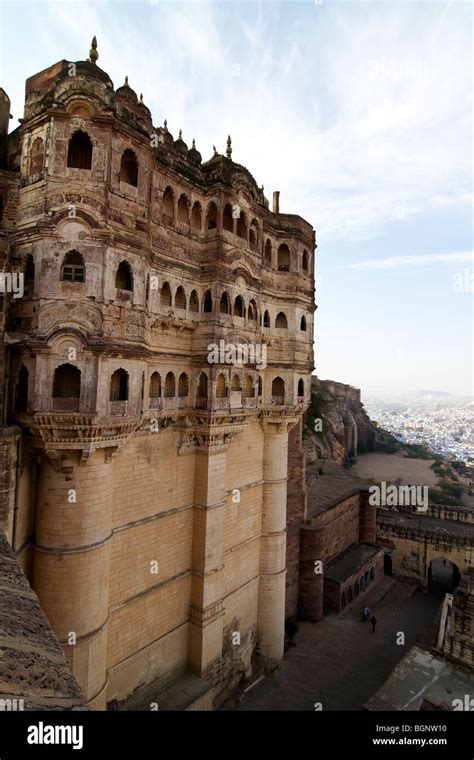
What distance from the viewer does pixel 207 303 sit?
16875 millimetres

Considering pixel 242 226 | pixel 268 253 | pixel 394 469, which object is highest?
pixel 242 226

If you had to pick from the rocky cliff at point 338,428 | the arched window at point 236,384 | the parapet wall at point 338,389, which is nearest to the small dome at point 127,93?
the arched window at point 236,384

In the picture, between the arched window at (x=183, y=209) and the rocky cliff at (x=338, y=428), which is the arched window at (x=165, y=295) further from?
the rocky cliff at (x=338, y=428)

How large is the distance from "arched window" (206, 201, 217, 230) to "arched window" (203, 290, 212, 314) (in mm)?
2565

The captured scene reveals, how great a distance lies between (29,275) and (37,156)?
3.24 m

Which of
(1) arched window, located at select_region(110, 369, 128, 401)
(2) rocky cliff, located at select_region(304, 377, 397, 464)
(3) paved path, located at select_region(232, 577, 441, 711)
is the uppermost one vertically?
(1) arched window, located at select_region(110, 369, 128, 401)

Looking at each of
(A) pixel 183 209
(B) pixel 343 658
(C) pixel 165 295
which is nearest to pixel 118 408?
(C) pixel 165 295

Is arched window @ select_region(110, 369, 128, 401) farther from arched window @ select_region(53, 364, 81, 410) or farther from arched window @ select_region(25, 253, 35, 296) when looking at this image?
arched window @ select_region(25, 253, 35, 296)

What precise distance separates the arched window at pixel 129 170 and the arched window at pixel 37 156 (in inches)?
86.8

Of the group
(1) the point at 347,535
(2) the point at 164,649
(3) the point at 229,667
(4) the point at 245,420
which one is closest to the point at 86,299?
(4) the point at 245,420

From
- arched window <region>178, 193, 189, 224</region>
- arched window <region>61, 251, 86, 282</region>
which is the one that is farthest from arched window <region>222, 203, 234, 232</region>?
arched window <region>61, 251, 86, 282</region>

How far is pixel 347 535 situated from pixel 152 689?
63.6 ft

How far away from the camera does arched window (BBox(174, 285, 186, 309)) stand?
16.1 metres

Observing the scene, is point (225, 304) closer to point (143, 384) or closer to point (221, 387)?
point (221, 387)
